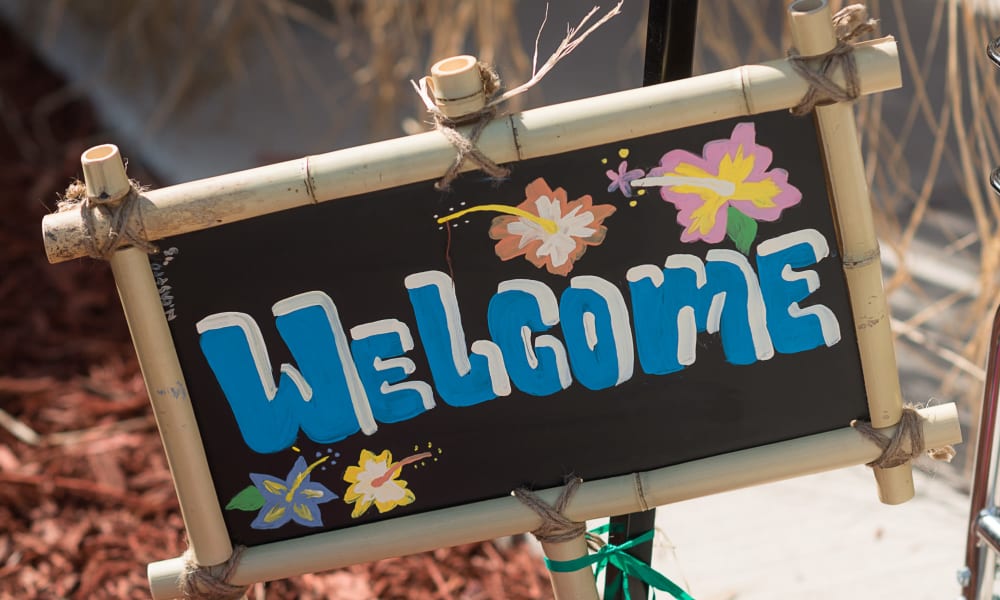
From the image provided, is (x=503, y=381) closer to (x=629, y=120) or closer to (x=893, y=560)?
(x=629, y=120)

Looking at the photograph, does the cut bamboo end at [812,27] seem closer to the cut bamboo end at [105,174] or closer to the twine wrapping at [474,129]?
the twine wrapping at [474,129]

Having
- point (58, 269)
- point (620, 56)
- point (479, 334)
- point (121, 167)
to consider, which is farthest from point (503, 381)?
point (620, 56)

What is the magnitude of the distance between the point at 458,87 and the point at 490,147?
0.06 m

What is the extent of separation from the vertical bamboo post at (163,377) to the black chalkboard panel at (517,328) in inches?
0.5

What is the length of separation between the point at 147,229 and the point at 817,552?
108 cm

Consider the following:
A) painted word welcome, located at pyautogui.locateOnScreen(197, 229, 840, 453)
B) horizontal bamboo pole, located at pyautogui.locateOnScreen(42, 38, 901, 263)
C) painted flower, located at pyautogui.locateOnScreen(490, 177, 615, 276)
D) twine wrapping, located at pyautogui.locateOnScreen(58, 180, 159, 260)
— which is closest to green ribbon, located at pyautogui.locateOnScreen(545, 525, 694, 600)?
painted word welcome, located at pyautogui.locateOnScreen(197, 229, 840, 453)

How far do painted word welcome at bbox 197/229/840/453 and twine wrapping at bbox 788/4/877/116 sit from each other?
0.39 ft

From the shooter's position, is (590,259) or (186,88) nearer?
(590,259)

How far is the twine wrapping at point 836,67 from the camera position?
34.1 inches

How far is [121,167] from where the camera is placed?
0.89 m

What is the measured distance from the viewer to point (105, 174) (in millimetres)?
881

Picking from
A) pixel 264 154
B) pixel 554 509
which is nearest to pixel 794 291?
pixel 554 509

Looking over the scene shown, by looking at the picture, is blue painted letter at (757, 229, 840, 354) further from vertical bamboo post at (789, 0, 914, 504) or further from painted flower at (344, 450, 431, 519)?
painted flower at (344, 450, 431, 519)
